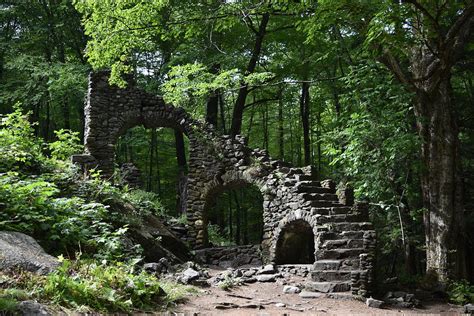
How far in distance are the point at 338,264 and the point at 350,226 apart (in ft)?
3.72

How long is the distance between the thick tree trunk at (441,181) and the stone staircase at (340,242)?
143 centimetres

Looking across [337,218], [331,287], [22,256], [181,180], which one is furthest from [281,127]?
[22,256]

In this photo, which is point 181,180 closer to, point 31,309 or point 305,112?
point 305,112

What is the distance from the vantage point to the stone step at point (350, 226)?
9211mm

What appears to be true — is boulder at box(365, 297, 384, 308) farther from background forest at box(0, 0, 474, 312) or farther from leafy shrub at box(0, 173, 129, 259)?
leafy shrub at box(0, 173, 129, 259)

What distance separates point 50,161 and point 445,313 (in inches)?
331

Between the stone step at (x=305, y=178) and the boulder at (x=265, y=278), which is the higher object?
the stone step at (x=305, y=178)

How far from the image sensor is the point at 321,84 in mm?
16750

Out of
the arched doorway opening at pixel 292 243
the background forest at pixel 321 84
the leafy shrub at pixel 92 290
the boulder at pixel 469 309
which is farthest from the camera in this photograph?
the arched doorway opening at pixel 292 243

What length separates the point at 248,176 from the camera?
13.1 metres

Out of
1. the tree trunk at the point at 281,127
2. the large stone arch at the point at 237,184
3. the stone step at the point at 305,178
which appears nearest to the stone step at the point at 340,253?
the stone step at the point at 305,178

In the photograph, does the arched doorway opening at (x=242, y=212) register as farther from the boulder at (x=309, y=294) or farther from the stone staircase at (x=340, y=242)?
the boulder at (x=309, y=294)

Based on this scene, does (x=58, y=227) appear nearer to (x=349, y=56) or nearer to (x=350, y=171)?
(x=350, y=171)

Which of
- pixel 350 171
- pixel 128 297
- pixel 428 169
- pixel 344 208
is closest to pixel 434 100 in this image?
pixel 428 169
